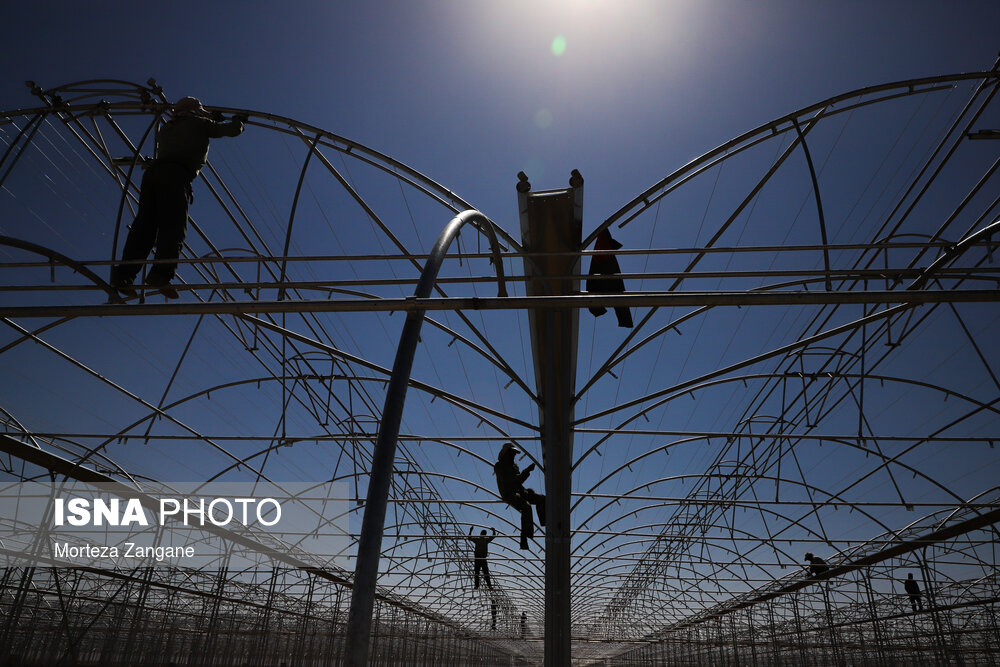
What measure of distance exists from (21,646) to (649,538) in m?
23.3

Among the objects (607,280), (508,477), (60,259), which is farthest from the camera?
(508,477)

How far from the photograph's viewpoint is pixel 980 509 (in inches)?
641

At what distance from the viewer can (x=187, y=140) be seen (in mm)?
7508

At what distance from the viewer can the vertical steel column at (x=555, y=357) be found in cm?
902

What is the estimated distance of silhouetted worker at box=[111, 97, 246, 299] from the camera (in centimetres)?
732

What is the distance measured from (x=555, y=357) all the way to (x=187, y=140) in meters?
6.27

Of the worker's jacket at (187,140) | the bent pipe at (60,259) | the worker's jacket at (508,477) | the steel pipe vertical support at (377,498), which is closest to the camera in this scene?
the steel pipe vertical support at (377,498)

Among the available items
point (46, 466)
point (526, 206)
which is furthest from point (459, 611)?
point (526, 206)

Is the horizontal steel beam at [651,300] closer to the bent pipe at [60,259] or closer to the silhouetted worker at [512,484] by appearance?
the bent pipe at [60,259]

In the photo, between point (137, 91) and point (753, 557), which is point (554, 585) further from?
point (753, 557)

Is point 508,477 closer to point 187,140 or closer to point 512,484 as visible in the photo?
point 512,484

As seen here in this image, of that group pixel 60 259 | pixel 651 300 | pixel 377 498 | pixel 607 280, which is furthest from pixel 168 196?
pixel 607 280

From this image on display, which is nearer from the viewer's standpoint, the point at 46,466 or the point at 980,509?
the point at 46,466

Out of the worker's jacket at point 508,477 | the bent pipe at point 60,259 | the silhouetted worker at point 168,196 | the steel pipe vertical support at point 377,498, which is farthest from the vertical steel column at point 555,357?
the bent pipe at point 60,259
